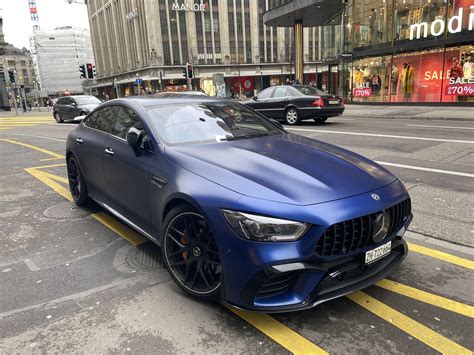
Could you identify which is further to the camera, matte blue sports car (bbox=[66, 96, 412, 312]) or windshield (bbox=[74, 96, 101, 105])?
windshield (bbox=[74, 96, 101, 105])

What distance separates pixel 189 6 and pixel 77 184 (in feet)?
237

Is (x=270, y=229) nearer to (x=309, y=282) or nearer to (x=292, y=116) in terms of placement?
(x=309, y=282)

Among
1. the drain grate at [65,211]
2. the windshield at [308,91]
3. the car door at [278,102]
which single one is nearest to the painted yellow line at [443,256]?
the drain grate at [65,211]

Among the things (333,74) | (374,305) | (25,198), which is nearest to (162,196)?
(374,305)

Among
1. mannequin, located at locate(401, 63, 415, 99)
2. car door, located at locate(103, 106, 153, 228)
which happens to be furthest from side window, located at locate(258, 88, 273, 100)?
car door, located at locate(103, 106, 153, 228)

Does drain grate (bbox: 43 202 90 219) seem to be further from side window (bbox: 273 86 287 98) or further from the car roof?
side window (bbox: 273 86 287 98)

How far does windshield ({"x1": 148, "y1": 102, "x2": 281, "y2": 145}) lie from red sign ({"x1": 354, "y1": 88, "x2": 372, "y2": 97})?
73.3 ft

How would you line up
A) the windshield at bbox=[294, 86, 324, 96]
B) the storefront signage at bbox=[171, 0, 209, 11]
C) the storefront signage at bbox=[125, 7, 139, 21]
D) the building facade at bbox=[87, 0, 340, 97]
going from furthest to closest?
1. the storefront signage at bbox=[125, 7, 139, 21]
2. the storefront signage at bbox=[171, 0, 209, 11]
3. the building facade at bbox=[87, 0, 340, 97]
4. the windshield at bbox=[294, 86, 324, 96]

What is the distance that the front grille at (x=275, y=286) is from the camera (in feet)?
8.43

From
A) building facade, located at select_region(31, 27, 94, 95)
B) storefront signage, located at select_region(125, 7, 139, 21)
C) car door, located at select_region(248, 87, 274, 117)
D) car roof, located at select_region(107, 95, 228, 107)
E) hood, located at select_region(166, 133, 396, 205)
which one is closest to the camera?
hood, located at select_region(166, 133, 396, 205)

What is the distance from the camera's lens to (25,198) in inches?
248

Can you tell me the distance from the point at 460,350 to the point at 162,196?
2.36 m

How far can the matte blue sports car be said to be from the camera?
2.54 metres

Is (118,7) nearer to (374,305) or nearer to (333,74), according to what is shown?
(333,74)
